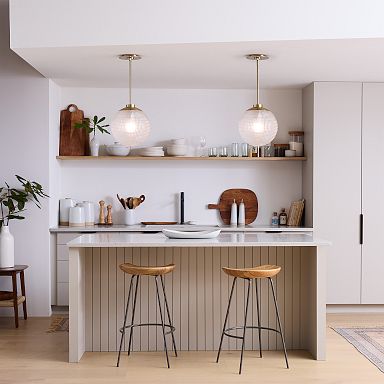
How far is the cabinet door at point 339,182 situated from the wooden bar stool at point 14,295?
2.86 m

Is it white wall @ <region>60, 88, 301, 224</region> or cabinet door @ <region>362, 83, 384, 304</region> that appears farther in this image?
white wall @ <region>60, 88, 301, 224</region>

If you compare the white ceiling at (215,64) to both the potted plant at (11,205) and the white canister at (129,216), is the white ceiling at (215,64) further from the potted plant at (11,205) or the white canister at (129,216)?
the white canister at (129,216)

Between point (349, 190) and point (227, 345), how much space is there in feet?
7.72

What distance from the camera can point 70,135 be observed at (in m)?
7.26

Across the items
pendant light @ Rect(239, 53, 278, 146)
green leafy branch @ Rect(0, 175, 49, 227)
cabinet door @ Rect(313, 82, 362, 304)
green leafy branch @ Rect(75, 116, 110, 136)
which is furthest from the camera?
green leafy branch @ Rect(75, 116, 110, 136)

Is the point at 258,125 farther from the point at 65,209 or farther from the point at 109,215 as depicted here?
the point at 65,209

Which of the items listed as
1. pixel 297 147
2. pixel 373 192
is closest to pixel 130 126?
pixel 297 147

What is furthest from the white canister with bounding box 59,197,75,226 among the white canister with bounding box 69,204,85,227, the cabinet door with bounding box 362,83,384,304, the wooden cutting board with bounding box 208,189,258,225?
the cabinet door with bounding box 362,83,384,304

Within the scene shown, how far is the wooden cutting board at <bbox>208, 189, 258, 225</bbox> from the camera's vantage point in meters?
7.50

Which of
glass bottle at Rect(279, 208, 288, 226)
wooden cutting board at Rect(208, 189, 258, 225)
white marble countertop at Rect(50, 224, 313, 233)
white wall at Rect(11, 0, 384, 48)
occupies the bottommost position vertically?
white marble countertop at Rect(50, 224, 313, 233)

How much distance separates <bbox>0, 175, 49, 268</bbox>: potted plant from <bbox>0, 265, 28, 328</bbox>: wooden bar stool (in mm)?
100

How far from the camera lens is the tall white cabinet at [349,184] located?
700 cm

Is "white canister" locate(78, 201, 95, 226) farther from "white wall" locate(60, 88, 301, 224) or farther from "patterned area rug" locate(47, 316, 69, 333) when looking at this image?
"patterned area rug" locate(47, 316, 69, 333)

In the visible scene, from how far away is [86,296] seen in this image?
5430 millimetres
